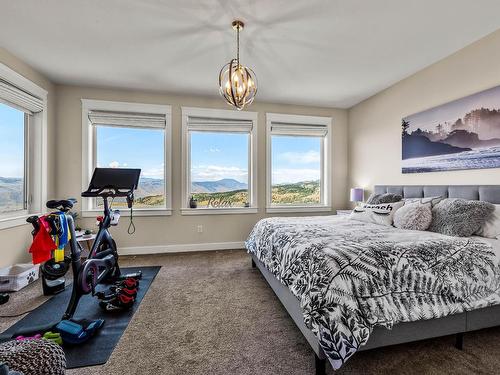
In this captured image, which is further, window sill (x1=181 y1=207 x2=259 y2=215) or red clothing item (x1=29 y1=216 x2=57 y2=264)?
window sill (x1=181 y1=207 x2=259 y2=215)

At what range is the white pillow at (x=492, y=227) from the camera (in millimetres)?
1949

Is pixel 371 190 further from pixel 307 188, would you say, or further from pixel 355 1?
pixel 355 1

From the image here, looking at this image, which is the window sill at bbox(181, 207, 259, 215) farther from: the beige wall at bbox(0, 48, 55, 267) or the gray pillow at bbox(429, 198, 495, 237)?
the gray pillow at bbox(429, 198, 495, 237)

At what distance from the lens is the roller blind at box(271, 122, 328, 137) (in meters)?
4.36

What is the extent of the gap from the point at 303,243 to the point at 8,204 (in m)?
3.53

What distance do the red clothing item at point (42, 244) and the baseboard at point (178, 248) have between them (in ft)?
6.79

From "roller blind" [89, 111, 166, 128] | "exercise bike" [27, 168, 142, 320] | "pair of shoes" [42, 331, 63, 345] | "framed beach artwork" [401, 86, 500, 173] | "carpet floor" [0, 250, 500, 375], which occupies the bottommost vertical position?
"carpet floor" [0, 250, 500, 375]

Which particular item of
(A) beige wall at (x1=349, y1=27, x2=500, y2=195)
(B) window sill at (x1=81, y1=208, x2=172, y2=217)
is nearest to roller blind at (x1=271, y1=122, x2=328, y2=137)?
(A) beige wall at (x1=349, y1=27, x2=500, y2=195)

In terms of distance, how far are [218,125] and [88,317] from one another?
312 cm

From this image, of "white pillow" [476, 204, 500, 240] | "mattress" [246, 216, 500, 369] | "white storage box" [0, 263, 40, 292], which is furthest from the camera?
"white storage box" [0, 263, 40, 292]

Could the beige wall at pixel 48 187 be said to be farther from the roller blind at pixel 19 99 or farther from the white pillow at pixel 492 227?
the white pillow at pixel 492 227

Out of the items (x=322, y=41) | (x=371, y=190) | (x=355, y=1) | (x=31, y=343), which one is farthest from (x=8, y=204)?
(x=371, y=190)

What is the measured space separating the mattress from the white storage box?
2.82 meters

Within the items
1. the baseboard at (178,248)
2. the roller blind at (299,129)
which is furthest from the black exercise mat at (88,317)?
the roller blind at (299,129)
